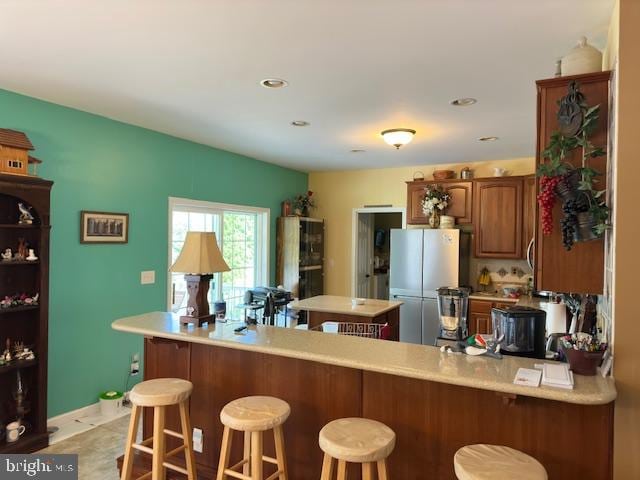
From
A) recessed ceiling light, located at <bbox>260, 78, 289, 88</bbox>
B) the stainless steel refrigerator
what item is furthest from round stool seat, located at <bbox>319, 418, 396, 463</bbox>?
the stainless steel refrigerator

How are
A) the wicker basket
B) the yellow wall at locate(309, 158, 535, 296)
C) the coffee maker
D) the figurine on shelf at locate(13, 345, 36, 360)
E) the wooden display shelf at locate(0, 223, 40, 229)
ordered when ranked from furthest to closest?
the yellow wall at locate(309, 158, 535, 296)
the wicker basket
the figurine on shelf at locate(13, 345, 36, 360)
the wooden display shelf at locate(0, 223, 40, 229)
the coffee maker

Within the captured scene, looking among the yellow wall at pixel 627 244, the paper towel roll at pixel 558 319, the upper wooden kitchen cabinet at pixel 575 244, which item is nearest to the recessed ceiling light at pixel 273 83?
the upper wooden kitchen cabinet at pixel 575 244

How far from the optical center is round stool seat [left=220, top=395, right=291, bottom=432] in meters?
2.02

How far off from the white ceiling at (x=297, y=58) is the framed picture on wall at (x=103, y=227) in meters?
0.87

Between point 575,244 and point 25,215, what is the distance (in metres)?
3.47

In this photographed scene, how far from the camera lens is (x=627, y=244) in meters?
1.75

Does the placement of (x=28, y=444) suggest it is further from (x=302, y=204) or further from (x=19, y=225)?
(x=302, y=204)

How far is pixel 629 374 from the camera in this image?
1.76 metres

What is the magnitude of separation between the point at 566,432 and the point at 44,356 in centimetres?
328

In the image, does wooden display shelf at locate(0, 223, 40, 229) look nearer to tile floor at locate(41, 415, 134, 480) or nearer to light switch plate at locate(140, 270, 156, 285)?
light switch plate at locate(140, 270, 156, 285)

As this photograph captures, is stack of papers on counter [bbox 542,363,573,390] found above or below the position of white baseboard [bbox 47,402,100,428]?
above

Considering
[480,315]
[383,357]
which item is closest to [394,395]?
[383,357]

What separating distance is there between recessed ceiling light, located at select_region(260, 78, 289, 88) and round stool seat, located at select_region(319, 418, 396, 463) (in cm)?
213

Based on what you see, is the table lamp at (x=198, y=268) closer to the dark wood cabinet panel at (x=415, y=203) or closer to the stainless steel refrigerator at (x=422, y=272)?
the stainless steel refrigerator at (x=422, y=272)
